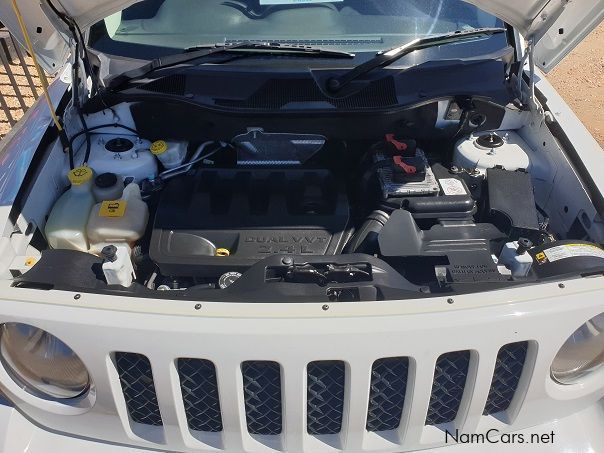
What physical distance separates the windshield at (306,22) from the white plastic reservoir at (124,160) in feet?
1.30

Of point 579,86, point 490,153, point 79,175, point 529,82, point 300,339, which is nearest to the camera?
point 300,339

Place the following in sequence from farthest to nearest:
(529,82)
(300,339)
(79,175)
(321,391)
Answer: (529,82) → (79,175) → (321,391) → (300,339)

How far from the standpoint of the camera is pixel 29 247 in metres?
1.88

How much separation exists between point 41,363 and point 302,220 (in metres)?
0.91

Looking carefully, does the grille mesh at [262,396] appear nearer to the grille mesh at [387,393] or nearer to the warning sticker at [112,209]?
the grille mesh at [387,393]

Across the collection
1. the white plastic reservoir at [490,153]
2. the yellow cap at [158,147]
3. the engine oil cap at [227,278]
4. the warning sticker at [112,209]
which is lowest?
the warning sticker at [112,209]

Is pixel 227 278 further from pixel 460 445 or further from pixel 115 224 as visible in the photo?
pixel 460 445

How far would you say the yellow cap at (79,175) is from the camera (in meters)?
2.03

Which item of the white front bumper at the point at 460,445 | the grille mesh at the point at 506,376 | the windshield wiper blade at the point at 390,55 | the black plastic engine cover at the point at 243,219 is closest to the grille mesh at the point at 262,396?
the white front bumper at the point at 460,445

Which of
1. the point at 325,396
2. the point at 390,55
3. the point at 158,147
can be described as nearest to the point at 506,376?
the point at 325,396

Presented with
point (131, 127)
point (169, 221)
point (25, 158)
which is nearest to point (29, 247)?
point (25, 158)

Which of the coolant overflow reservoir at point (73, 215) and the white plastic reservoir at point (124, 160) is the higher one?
the white plastic reservoir at point (124, 160)

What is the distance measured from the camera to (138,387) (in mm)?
1545

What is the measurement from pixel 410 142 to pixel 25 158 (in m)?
1.41
